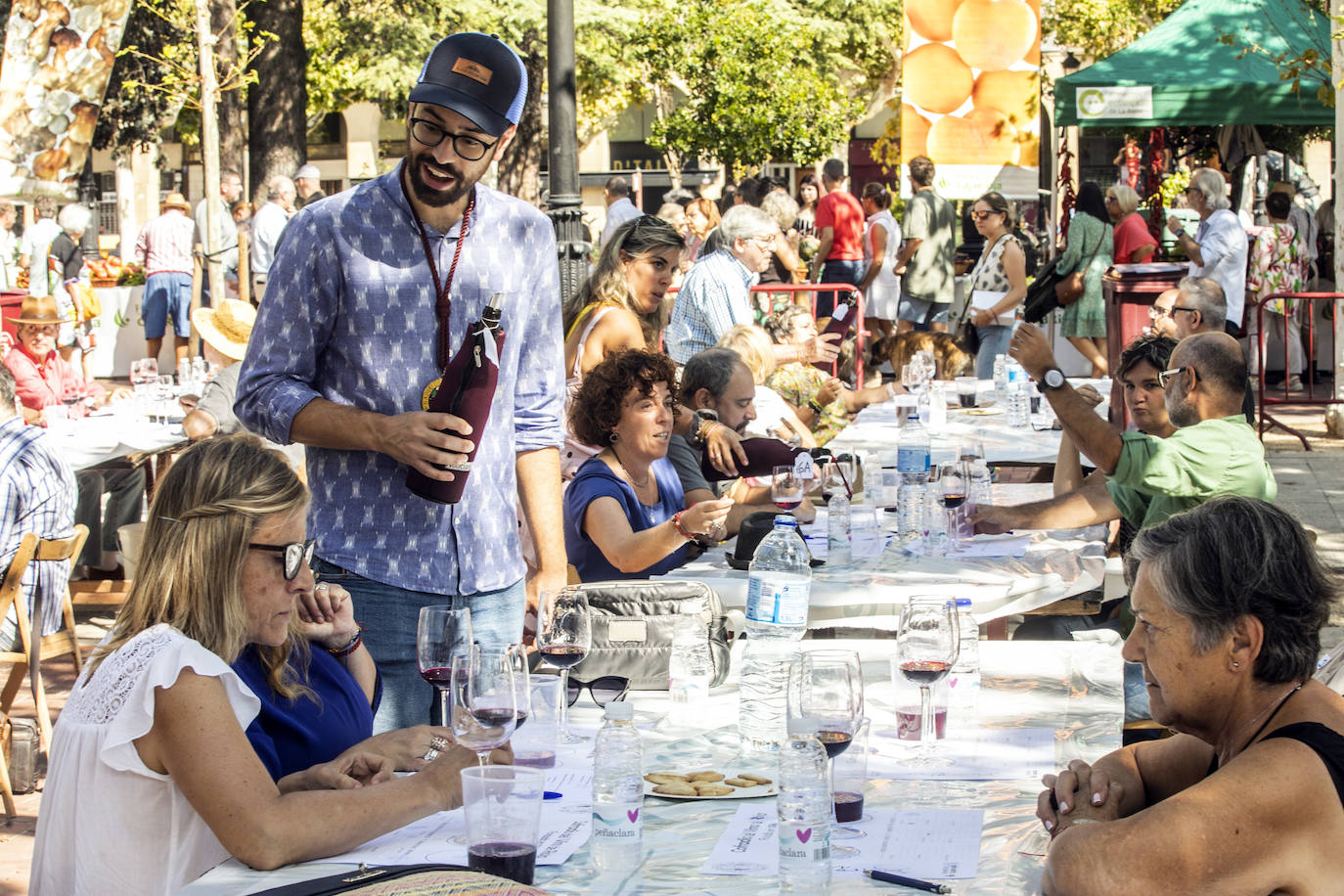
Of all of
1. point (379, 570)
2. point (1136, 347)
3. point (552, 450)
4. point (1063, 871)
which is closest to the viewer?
point (1063, 871)

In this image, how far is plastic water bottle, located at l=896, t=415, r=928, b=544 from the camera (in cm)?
479

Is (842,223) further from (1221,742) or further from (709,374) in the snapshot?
(1221,742)

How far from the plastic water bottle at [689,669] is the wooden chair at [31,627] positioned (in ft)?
8.87

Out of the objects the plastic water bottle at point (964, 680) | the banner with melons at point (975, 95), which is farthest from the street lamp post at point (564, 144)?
the banner with melons at point (975, 95)

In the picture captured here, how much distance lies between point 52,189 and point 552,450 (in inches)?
368

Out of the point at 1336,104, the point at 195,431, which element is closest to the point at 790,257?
the point at 1336,104

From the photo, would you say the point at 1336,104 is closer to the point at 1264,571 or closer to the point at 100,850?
the point at 1264,571

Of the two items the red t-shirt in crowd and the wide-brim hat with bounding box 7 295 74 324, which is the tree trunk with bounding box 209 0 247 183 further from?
the wide-brim hat with bounding box 7 295 74 324

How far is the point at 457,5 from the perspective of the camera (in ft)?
Result: 71.5

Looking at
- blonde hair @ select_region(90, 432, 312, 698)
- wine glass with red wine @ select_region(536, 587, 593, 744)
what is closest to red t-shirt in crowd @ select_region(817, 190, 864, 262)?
wine glass with red wine @ select_region(536, 587, 593, 744)

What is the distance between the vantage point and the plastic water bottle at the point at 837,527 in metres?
4.64

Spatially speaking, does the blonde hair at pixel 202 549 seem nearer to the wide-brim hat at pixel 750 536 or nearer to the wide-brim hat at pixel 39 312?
the wide-brim hat at pixel 750 536

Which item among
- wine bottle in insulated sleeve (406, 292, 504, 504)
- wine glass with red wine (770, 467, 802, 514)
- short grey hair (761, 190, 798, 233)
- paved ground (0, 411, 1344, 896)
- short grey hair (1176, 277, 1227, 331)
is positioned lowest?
paved ground (0, 411, 1344, 896)

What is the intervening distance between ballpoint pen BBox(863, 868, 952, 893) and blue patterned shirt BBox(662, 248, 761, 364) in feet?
19.2
